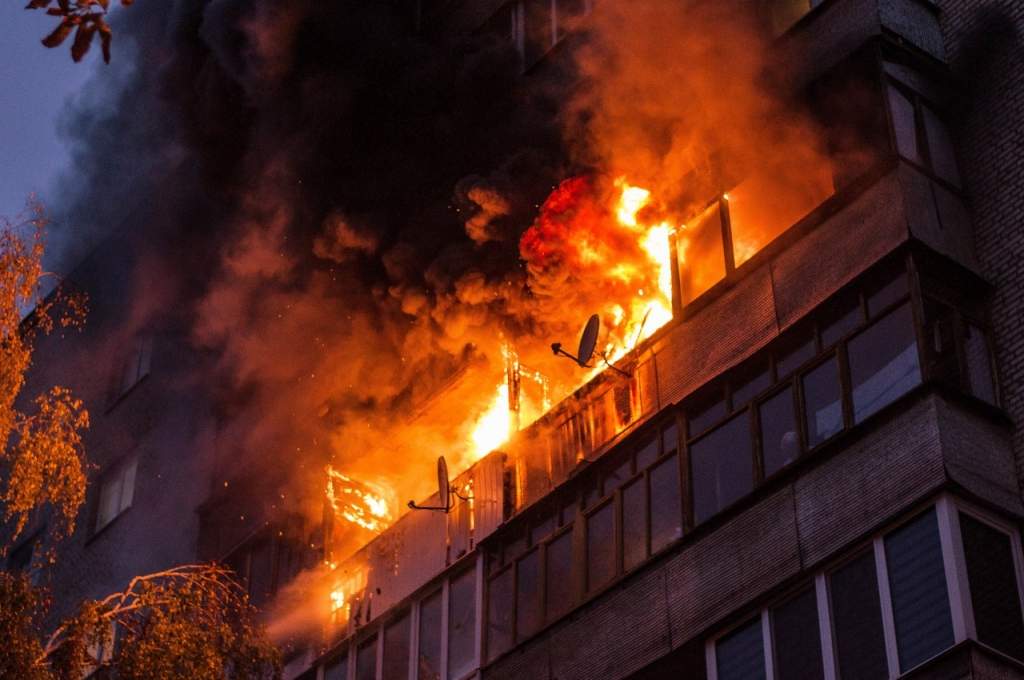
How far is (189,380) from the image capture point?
31.7 m

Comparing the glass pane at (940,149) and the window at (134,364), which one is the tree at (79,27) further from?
the window at (134,364)

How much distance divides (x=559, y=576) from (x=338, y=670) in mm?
4649

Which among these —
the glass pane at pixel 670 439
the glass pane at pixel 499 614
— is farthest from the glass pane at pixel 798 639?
the glass pane at pixel 499 614

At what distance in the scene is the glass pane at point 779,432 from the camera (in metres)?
16.5

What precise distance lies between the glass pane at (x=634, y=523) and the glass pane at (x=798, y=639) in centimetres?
242

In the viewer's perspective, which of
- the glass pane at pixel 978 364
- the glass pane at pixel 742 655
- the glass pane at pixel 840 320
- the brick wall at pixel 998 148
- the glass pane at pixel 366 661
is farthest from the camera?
the glass pane at pixel 366 661

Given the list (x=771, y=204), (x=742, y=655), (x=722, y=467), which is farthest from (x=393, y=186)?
(x=742, y=655)

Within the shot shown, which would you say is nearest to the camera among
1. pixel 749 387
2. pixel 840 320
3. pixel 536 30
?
pixel 840 320

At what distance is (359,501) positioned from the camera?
80.2 feet

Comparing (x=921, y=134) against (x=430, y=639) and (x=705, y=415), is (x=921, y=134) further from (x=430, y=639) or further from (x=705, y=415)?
(x=430, y=639)

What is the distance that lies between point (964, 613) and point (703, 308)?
5.78m

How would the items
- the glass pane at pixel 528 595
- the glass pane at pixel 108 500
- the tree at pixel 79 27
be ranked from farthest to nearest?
the glass pane at pixel 108 500, the glass pane at pixel 528 595, the tree at pixel 79 27

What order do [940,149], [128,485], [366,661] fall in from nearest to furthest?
[940,149] < [366,661] < [128,485]

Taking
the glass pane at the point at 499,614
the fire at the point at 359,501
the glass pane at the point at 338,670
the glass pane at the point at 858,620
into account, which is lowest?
the glass pane at the point at 858,620
